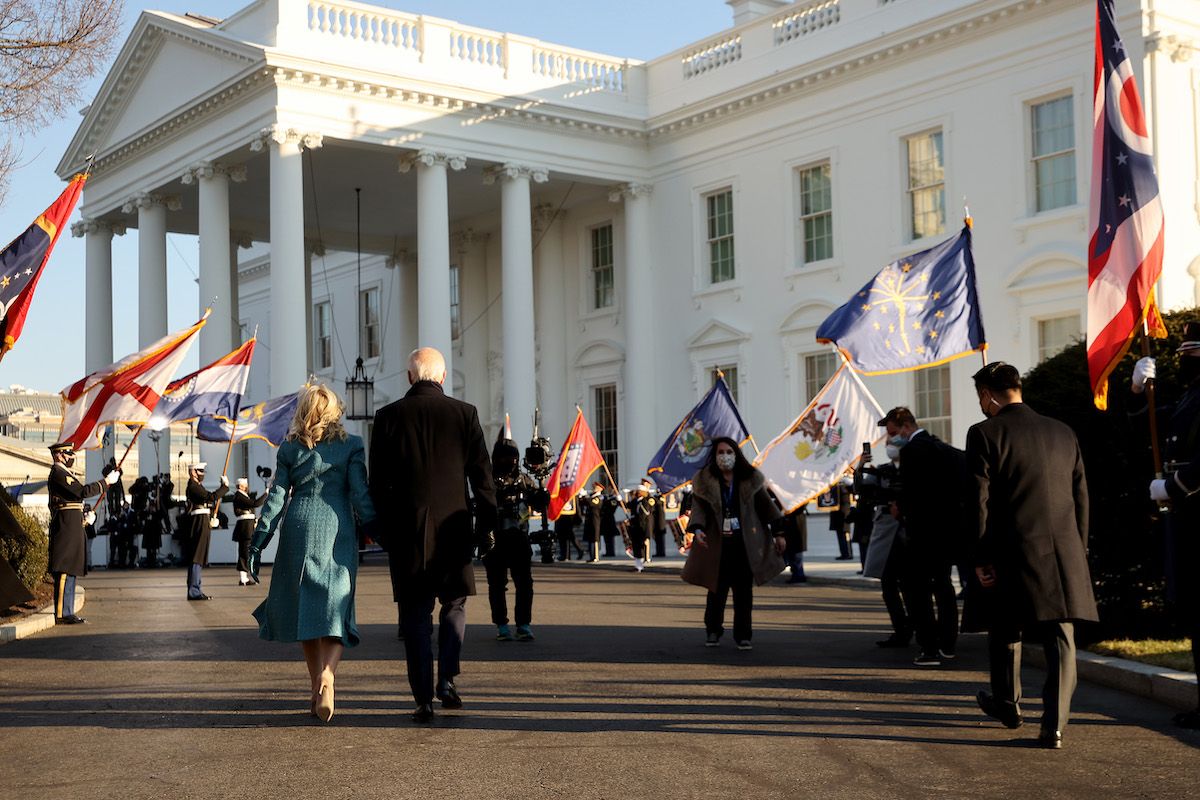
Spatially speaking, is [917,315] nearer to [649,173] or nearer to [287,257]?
[287,257]

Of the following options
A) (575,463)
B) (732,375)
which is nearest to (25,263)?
(575,463)

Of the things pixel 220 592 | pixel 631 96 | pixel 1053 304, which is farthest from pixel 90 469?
pixel 1053 304

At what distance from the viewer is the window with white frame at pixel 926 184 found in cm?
2870

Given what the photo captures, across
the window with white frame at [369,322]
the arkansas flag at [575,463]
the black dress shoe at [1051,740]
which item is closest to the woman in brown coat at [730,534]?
the black dress shoe at [1051,740]

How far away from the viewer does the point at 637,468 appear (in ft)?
113

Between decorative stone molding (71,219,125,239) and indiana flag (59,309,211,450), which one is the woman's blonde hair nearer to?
indiana flag (59,309,211,450)

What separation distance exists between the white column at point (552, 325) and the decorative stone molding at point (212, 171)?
25.7 feet

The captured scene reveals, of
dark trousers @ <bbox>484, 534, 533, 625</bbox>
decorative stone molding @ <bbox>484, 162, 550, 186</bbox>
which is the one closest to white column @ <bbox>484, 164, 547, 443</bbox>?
decorative stone molding @ <bbox>484, 162, 550, 186</bbox>

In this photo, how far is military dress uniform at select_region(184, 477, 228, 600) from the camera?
61.5 ft

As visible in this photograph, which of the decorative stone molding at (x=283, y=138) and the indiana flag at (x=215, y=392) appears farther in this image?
the decorative stone molding at (x=283, y=138)

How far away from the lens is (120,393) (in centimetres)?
1848

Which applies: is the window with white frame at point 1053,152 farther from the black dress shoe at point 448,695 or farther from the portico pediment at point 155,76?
the black dress shoe at point 448,695

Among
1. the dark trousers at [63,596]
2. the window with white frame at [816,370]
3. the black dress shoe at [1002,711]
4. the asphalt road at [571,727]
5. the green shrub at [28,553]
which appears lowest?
the asphalt road at [571,727]

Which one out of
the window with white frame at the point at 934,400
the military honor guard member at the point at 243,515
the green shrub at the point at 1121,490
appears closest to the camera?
the green shrub at the point at 1121,490
